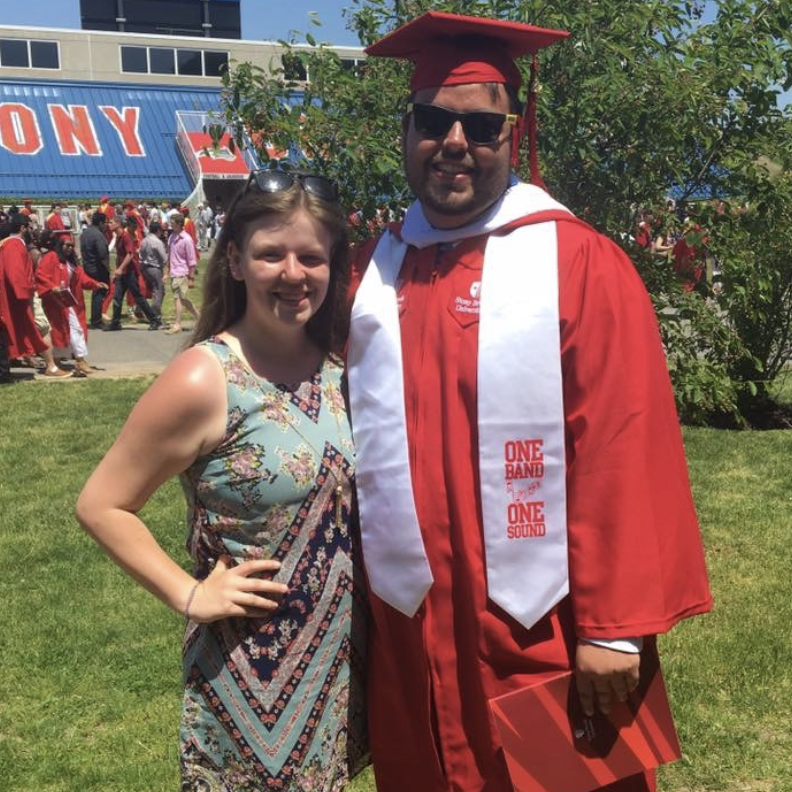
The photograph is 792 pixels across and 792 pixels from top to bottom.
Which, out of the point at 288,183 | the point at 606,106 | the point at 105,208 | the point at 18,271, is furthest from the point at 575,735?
the point at 105,208

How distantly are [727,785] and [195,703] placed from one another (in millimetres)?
1914

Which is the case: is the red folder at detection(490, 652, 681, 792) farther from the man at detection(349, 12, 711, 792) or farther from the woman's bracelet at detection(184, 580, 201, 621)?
the woman's bracelet at detection(184, 580, 201, 621)

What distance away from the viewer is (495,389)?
186 cm

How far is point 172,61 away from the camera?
4138 cm

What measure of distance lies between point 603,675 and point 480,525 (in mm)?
381

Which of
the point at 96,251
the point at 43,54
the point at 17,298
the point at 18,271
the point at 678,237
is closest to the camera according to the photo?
the point at 678,237

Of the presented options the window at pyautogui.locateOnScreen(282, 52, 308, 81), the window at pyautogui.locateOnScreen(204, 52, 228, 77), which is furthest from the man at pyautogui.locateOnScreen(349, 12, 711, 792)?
the window at pyautogui.locateOnScreen(204, 52, 228, 77)

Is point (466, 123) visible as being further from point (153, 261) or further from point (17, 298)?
point (153, 261)

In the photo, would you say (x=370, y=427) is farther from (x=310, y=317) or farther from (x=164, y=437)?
(x=164, y=437)

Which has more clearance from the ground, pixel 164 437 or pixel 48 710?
pixel 164 437

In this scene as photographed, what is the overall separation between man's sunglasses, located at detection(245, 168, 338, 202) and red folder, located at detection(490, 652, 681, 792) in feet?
3.52

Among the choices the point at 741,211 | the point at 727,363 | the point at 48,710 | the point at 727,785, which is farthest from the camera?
the point at 727,363

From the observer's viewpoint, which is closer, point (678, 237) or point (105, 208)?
point (678, 237)

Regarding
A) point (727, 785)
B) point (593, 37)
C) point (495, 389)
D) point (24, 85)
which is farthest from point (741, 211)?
point (24, 85)
